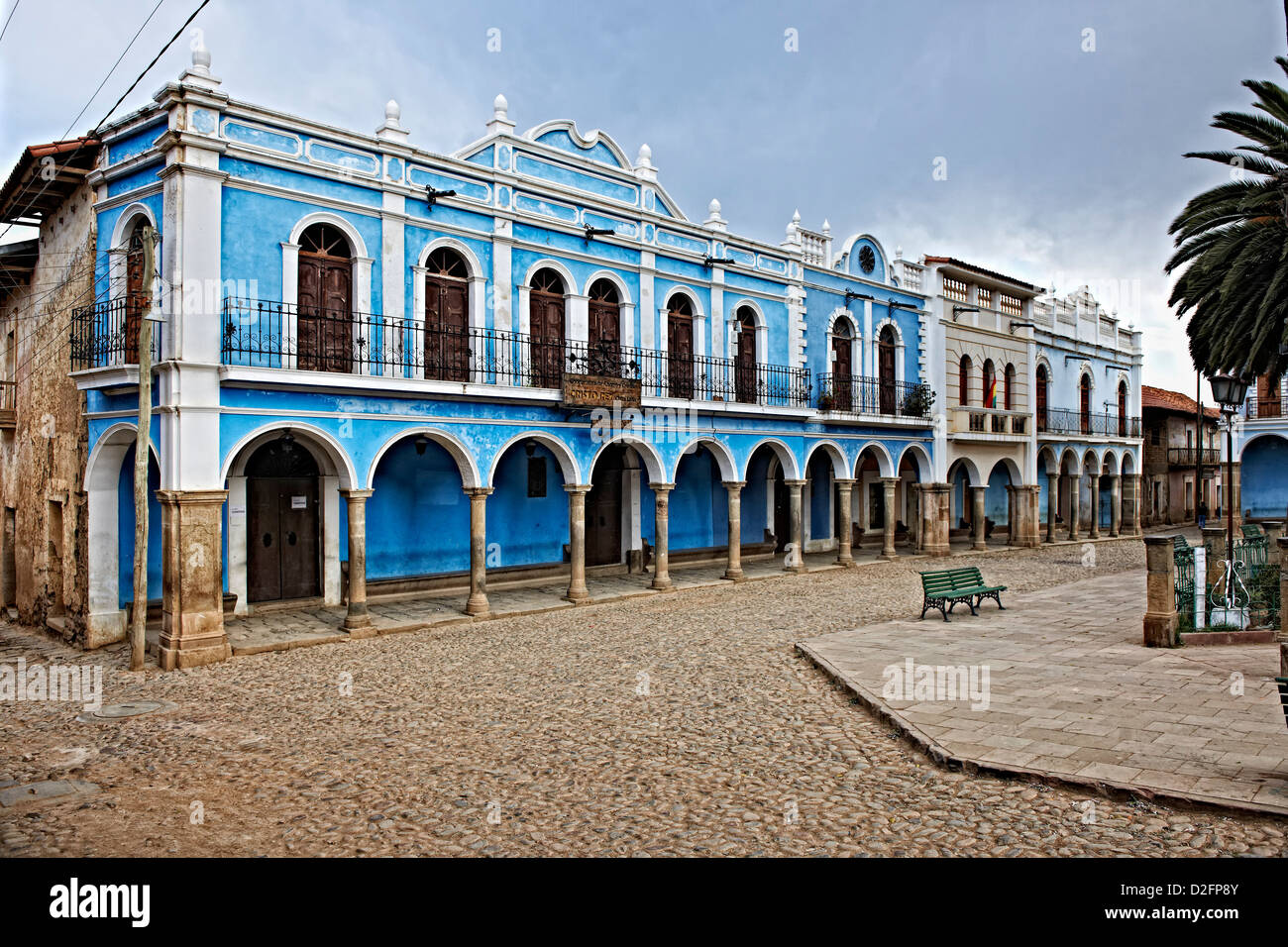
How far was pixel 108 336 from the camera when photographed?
38.8 feet

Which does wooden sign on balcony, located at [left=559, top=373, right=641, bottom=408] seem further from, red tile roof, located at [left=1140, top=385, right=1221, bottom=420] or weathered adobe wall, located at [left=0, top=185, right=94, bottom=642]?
red tile roof, located at [left=1140, top=385, right=1221, bottom=420]

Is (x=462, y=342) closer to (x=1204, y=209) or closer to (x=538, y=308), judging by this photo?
(x=538, y=308)

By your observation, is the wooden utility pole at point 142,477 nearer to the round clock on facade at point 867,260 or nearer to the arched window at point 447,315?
the arched window at point 447,315

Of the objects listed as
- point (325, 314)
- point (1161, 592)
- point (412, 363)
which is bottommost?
point (1161, 592)

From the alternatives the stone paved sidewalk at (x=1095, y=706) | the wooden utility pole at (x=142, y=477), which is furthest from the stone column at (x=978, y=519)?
the wooden utility pole at (x=142, y=477)

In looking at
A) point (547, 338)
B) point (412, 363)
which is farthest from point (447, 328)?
point (547, 338)

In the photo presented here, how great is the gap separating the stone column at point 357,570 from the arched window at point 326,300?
1.95m

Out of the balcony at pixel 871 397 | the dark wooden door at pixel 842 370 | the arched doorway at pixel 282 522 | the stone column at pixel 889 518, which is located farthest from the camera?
the stone column at pixel 889 518

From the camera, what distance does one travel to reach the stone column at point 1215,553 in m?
11.5

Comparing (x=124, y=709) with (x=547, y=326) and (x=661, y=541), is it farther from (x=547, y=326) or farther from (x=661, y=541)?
(x=661, y=541)

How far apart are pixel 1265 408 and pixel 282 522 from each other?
111ft

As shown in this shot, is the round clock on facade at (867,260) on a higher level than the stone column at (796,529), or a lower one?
higher

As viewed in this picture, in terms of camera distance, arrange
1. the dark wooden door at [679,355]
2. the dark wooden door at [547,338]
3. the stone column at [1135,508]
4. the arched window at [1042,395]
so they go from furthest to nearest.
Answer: the stone column at [1135,508] → the arched window at [1042,395] → the dark wooden door at [679,355] → the dark wooden door at [547,338]

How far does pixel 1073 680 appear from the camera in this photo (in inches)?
330
